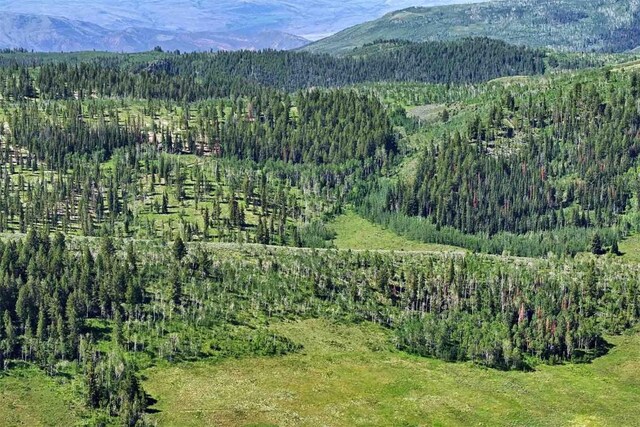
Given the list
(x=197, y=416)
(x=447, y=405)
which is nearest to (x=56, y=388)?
(x=197, y=416)

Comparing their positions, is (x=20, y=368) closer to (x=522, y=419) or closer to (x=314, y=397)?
(x=314, y=397)

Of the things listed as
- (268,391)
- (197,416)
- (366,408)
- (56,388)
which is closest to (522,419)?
(366,408)

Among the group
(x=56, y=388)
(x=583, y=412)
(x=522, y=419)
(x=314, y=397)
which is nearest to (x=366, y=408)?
(x=314, y=397)

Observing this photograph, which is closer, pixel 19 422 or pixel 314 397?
pixel 19 422

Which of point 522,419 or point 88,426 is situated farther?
point 522,419

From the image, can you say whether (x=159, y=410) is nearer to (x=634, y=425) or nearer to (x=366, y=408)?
(x=366, y=408)
